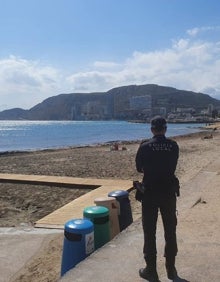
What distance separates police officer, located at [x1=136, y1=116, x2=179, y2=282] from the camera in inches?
185

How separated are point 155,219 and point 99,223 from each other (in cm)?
155

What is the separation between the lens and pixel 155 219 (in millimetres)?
4820

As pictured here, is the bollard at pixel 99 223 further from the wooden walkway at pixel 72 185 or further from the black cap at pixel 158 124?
the wooden walkway at pixel 72 185

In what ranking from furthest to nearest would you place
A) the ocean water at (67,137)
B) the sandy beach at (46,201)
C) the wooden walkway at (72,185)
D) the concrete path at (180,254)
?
the ocean water at (67,137) < the wooden walkway at (72,185) < the sandy beach at (46,201) < the concrete path at (180,254)

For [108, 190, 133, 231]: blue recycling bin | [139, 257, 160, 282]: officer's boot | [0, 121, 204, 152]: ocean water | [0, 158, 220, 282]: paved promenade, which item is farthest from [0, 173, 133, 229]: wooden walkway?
[0, 121, 204, 152]: ocean water

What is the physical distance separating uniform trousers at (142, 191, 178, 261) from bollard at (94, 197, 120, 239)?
206 centimetres

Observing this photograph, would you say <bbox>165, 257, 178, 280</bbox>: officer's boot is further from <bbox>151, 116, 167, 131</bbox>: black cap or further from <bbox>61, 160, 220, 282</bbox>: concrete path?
<bbox>151, 116, 167, 131</bbox>: black cap

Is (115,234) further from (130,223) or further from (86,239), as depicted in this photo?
(86,239)

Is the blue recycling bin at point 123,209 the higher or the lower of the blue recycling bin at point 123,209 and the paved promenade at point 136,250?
the higher

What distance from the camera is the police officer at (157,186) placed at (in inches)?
185

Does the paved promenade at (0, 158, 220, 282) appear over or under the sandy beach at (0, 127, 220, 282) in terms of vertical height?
over

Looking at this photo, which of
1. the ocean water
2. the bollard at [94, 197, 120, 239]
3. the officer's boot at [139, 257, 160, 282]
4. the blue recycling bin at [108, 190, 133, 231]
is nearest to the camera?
the officer's boot at [139, 257, 160, 282]

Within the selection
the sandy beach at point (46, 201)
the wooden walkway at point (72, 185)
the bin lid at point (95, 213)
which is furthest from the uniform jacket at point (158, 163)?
the wooden walkway at point (72, 185)

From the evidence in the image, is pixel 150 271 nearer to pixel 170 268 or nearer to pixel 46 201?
pixel 170 268
